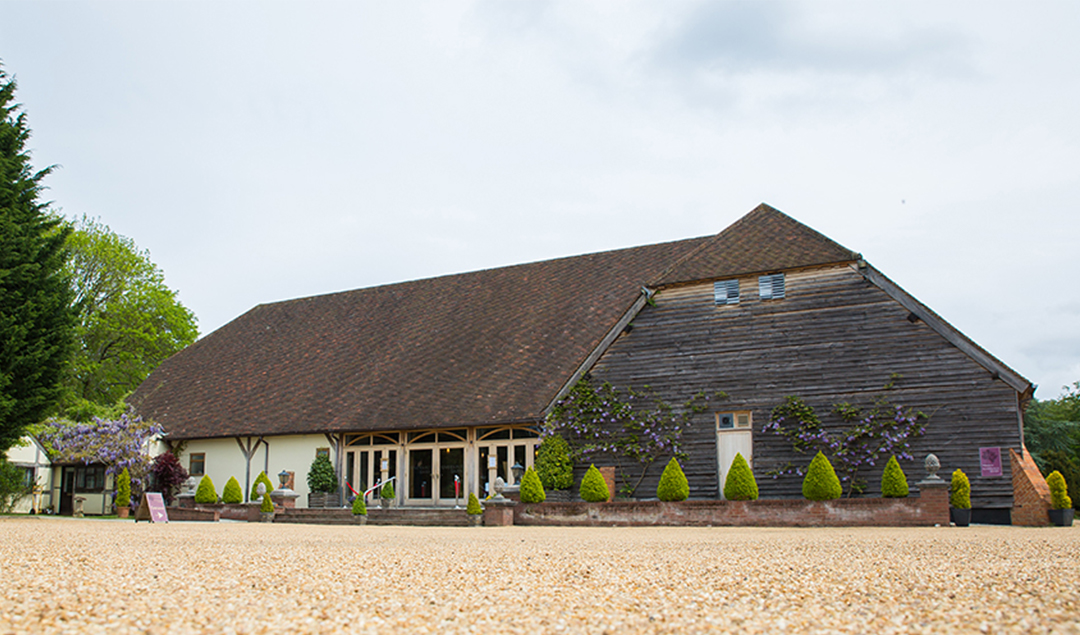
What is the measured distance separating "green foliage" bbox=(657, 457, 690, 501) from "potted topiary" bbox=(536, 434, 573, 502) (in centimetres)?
286

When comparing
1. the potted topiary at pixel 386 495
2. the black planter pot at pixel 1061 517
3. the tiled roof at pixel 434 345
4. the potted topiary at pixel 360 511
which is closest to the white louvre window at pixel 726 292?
the tiled roof at pixel 434 345

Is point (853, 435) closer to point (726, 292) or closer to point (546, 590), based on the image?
point (726, 292)

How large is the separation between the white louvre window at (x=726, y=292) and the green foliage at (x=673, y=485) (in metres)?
4.34

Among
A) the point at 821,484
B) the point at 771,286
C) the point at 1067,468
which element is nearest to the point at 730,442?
the point at 821,484

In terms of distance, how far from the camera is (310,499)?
22.7 m

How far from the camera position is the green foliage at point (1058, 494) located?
607 inches

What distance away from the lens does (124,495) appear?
950 inches

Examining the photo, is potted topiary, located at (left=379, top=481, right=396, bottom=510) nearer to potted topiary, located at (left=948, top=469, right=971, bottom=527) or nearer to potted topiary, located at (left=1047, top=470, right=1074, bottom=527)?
potted topiary, located at (left=948, top=469, right=971, bottom=527)

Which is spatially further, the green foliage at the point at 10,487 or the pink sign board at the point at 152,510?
the green foliage at the point at 10,487

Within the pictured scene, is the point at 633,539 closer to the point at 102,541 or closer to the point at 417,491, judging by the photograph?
the point at 102,541

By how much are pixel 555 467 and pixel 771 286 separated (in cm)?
659

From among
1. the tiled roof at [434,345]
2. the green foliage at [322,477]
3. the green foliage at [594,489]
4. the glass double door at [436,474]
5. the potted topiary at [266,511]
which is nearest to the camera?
the green foliage at [594,489]

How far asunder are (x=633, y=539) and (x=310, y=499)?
13531 millimetres

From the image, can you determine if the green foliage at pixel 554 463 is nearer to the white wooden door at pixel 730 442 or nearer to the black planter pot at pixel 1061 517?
the white wooden door at pixel 730 442
